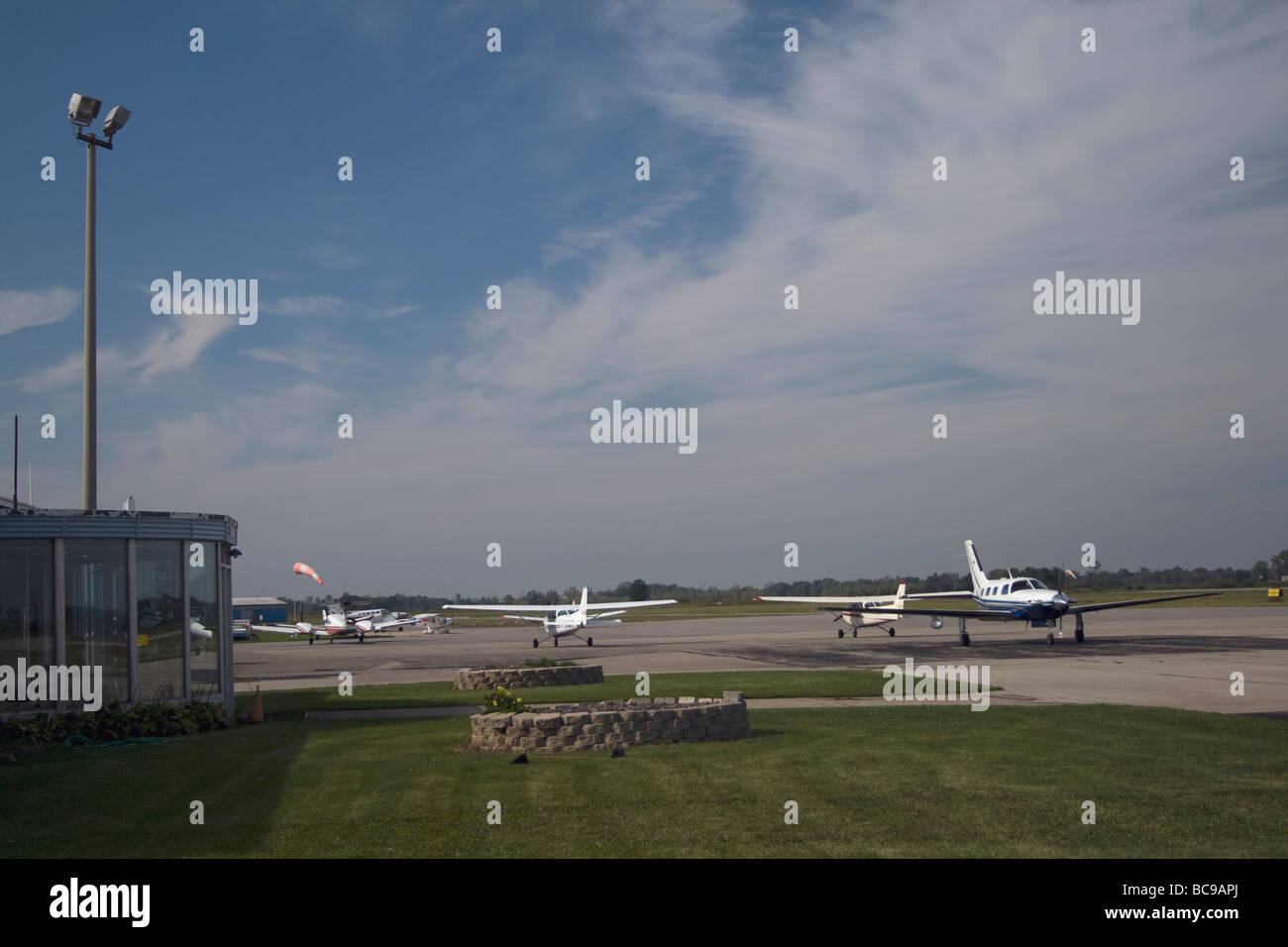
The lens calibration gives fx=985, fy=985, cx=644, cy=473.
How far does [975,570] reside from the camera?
48.6 meters

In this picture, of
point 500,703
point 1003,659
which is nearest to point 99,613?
point 500,703

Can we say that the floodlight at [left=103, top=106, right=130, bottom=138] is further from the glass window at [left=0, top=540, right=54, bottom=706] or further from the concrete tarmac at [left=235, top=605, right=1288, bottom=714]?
the concrete tarmac at [left=235, top=605, right=1288, bottom=714]

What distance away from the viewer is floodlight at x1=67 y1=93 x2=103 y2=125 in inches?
738

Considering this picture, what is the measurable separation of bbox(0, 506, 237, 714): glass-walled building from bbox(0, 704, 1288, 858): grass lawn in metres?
1.80

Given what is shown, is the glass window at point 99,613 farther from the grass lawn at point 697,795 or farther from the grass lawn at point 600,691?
the grass lawn at point 600,691

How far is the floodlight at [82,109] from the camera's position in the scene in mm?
18750

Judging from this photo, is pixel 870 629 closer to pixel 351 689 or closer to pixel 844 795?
pixel 351 689

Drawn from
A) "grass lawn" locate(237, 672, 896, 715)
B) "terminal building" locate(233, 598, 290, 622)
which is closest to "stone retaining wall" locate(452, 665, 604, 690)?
"grass lawn" locate(237, 672, 896, 715)

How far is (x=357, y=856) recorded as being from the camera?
8258 millimetres

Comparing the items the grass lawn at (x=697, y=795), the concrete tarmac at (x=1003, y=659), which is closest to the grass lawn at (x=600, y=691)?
the concrete tarmac at (x=1003, y=659)

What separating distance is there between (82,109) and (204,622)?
10.1 metres

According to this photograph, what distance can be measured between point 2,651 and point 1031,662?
27.2 metres
